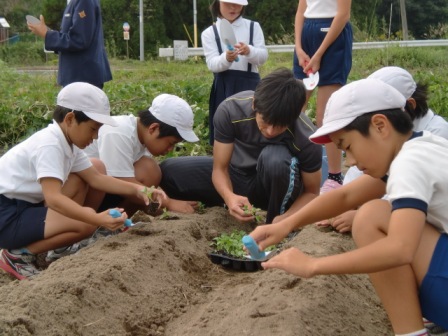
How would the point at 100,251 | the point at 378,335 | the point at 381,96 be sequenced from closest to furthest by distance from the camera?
the point at 381,96
the point at 378,335
the point at 100,251

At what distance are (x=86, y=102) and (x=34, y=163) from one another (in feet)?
1.44

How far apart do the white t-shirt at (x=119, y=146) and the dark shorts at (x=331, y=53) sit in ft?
4.82

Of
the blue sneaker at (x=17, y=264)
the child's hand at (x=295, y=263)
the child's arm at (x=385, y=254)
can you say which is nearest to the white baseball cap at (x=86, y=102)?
the blue sneaker at (x=17, y=264)

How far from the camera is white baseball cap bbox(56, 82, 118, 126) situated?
4160mm

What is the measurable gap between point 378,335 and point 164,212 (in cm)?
196

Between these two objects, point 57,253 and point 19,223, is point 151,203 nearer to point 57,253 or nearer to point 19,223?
point 57,253

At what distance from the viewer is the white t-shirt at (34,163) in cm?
398

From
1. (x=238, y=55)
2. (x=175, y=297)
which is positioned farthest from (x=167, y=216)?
(x=238, y=55)

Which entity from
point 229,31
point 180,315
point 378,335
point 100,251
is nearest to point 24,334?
point 180,315

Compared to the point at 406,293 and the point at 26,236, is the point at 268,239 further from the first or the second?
the point at 26,236

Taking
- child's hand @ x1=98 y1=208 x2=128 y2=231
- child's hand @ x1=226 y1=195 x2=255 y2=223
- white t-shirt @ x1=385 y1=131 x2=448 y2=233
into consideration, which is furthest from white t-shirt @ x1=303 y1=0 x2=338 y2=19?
white t-shirt @ x1=385 y1=131 x2=448 y2=233

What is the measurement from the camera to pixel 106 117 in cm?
420

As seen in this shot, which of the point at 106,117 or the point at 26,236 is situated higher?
the point at 106,117

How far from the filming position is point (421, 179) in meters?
2.46
